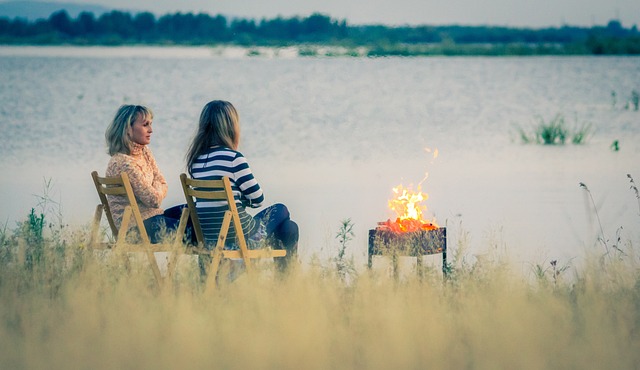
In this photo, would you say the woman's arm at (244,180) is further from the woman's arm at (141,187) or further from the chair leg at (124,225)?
the chair leg at (124,225)

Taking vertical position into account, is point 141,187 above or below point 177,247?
above

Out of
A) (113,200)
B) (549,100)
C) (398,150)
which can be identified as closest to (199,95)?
(549,100)

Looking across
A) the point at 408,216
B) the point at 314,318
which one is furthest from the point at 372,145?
the point at 314,318

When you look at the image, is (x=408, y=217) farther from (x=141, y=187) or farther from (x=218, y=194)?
(x=141, y=187)

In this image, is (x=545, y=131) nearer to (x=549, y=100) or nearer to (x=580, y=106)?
(x=580, y=106)

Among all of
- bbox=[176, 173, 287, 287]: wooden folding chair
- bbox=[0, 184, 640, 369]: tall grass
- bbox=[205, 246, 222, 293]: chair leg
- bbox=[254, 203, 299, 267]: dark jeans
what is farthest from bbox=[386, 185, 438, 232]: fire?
bbox=[205, 246, 222, 293]: chair leg

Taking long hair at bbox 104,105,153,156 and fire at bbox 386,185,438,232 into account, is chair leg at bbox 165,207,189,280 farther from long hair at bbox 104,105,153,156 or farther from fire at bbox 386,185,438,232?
fire at bbox 386,185,438,232

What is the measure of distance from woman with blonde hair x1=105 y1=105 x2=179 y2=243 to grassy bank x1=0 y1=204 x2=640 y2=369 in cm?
25

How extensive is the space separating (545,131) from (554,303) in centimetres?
1150

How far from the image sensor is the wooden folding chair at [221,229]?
5.12 metres

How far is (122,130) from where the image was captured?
572cm

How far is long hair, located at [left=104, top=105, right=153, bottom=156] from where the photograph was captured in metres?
5.72

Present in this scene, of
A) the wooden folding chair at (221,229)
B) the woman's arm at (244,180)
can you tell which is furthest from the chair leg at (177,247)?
the woman's arm at (244,180)

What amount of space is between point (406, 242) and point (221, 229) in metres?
0.95
